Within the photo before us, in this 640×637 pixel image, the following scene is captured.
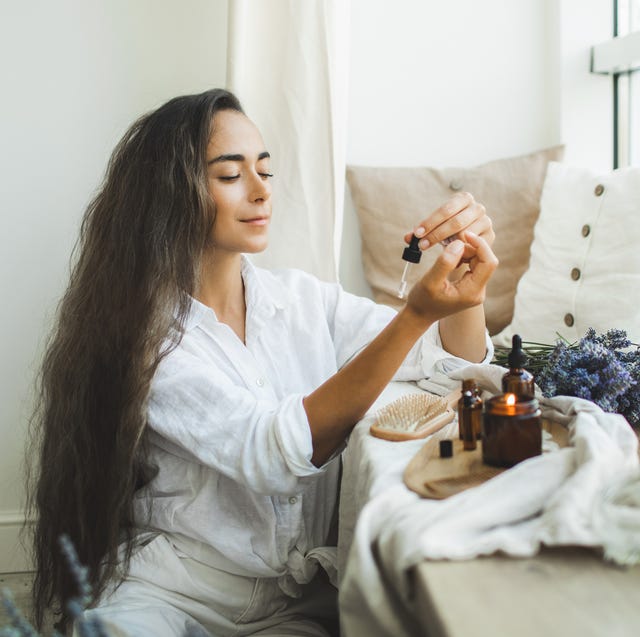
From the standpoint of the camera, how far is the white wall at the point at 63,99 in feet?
5.97

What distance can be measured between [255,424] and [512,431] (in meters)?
0.35

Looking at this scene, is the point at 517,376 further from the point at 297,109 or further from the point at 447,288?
the point at 297,109

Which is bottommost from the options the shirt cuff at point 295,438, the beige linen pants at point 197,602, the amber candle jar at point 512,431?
the beige linen pants at point 197,602

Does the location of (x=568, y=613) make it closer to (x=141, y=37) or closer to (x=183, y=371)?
(x=183, y=371)

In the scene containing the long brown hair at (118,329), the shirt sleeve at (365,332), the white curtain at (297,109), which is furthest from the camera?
the white curtain at (297,109)

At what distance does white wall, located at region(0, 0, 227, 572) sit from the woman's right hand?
3.74 ft

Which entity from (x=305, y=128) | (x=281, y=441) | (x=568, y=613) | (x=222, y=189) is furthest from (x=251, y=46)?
(x=568, y=613)

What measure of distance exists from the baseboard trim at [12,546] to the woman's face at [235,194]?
117 cm

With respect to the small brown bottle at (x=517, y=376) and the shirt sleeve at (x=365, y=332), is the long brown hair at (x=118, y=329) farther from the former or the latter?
the small brown bottle at (x=517, y=376)

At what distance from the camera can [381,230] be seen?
1.89 meters

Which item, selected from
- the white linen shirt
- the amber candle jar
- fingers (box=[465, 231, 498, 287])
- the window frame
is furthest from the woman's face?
the window frame

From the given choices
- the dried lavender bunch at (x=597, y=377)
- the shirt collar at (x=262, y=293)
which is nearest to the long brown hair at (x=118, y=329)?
the shirt collar at (x=262, y=293)

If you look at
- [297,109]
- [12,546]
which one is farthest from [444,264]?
[12,546]

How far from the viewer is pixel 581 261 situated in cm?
163
